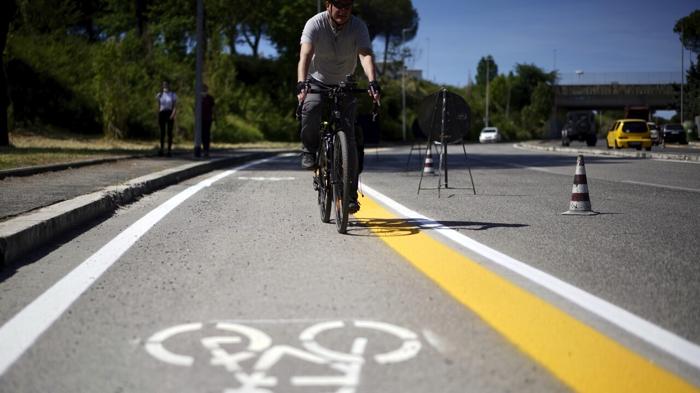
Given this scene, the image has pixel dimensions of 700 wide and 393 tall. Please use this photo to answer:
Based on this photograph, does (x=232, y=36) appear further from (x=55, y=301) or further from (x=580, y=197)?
(x=55, y=301)

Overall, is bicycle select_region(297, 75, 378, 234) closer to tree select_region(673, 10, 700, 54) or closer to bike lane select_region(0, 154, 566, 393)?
bike lane select_region(0, 154, 566, 393)

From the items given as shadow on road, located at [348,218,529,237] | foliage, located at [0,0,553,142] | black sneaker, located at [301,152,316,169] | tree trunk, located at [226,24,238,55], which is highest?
tree trunk, located at [226,24,238,55]

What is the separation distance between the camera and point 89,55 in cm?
3934


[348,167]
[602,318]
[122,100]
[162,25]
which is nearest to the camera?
[602,318]

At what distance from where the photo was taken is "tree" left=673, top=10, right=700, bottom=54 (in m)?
75.8

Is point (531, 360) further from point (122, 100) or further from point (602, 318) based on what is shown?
point (122, 100)

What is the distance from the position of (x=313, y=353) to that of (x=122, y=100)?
97.3ft

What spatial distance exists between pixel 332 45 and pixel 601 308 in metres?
4.09

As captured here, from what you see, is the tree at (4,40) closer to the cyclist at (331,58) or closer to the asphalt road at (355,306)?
the asphalt road at (355,306)

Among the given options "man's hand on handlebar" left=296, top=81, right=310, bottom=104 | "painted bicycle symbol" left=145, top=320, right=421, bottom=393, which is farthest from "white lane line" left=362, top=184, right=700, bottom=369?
"man's hand on handlebar" left=296, top=81, right=310, bottom=104

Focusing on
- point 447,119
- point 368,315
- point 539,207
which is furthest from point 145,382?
point 447,119

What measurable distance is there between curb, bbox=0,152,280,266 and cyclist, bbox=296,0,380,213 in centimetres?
225

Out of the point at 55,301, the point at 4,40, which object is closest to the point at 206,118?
the point at 4,40

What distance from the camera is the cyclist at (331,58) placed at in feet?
25.4
